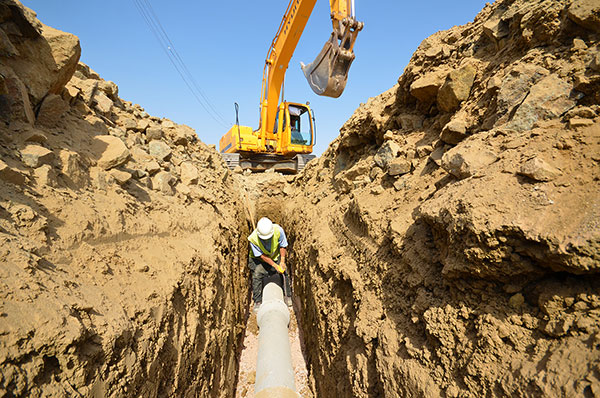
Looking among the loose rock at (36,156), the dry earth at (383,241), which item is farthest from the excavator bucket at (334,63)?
the loose rock at (36,156)

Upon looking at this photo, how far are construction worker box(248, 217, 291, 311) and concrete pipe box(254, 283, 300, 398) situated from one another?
599 millimetres

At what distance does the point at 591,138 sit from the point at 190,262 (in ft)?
11.2

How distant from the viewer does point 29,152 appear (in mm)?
2420

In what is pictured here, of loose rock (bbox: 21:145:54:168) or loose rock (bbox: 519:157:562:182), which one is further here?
loose rock (bbox: 21:145:54:168)

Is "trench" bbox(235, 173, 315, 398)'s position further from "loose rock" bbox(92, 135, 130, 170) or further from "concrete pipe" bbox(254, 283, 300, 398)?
"loose rock" bbox(92, 135, 130, 170)

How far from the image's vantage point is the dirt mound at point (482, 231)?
147 centimetres

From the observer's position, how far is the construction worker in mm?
5199

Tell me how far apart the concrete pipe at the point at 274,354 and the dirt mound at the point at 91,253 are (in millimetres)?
469

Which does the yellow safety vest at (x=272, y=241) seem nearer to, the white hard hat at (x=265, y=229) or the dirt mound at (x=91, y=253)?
the white hard hat at (x=265, y=229)

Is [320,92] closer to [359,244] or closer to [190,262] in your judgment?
[359,244]

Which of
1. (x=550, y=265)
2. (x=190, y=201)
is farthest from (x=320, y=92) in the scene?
(x=550, y=265)

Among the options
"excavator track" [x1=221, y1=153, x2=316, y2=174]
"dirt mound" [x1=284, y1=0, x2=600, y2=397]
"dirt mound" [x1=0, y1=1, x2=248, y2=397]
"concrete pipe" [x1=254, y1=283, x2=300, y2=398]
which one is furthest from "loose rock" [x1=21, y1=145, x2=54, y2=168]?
"excavator track" [x1=221, y1=153, x2=316, y2=174]

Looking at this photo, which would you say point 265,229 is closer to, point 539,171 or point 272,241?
point 272,241

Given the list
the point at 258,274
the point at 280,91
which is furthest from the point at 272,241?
the point at 280,91
